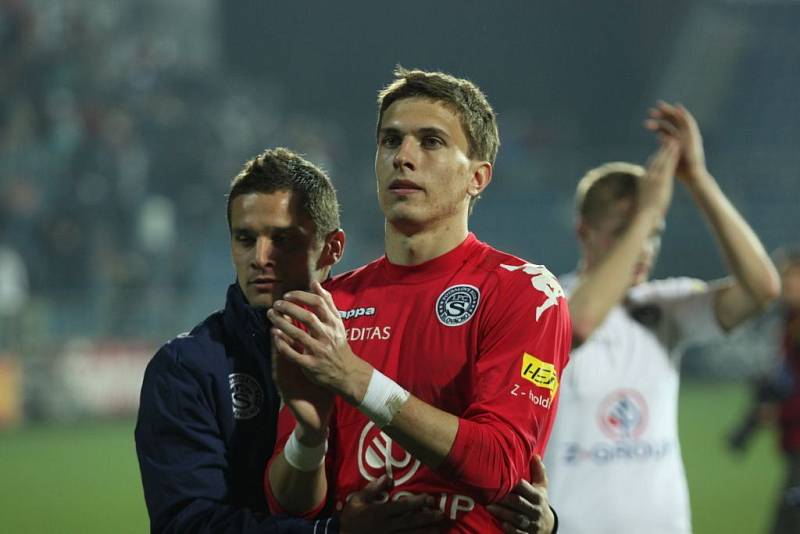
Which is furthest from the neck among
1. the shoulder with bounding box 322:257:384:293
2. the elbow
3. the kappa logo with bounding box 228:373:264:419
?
the elbow

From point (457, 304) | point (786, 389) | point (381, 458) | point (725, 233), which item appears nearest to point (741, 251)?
point (725, 233)

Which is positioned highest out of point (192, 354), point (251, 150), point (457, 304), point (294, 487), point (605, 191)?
point (251, 150)

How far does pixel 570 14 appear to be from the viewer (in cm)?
2591

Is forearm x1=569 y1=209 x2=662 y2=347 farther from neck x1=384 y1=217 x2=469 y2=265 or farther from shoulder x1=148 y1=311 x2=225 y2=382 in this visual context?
shoulder x1=148 y1=311 x2=225 y2=382

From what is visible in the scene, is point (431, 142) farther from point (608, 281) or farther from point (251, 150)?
point (251, 150)

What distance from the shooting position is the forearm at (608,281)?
407 centimetres

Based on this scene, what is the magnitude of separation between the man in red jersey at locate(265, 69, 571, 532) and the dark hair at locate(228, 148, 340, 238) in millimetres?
284

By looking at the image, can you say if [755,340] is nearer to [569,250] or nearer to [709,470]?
[569,250]

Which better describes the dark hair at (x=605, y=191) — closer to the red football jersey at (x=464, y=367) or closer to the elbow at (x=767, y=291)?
the elbow at (x=767, y=291)

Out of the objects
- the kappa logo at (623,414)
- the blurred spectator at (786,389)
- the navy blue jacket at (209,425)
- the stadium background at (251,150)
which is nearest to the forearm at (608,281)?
the kappa logo at (623,414)

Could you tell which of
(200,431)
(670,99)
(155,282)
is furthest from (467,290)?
(670,99)

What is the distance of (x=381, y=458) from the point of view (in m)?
2.89

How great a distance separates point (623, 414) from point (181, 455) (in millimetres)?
1995

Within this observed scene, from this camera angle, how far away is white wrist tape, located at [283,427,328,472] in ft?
9.08
